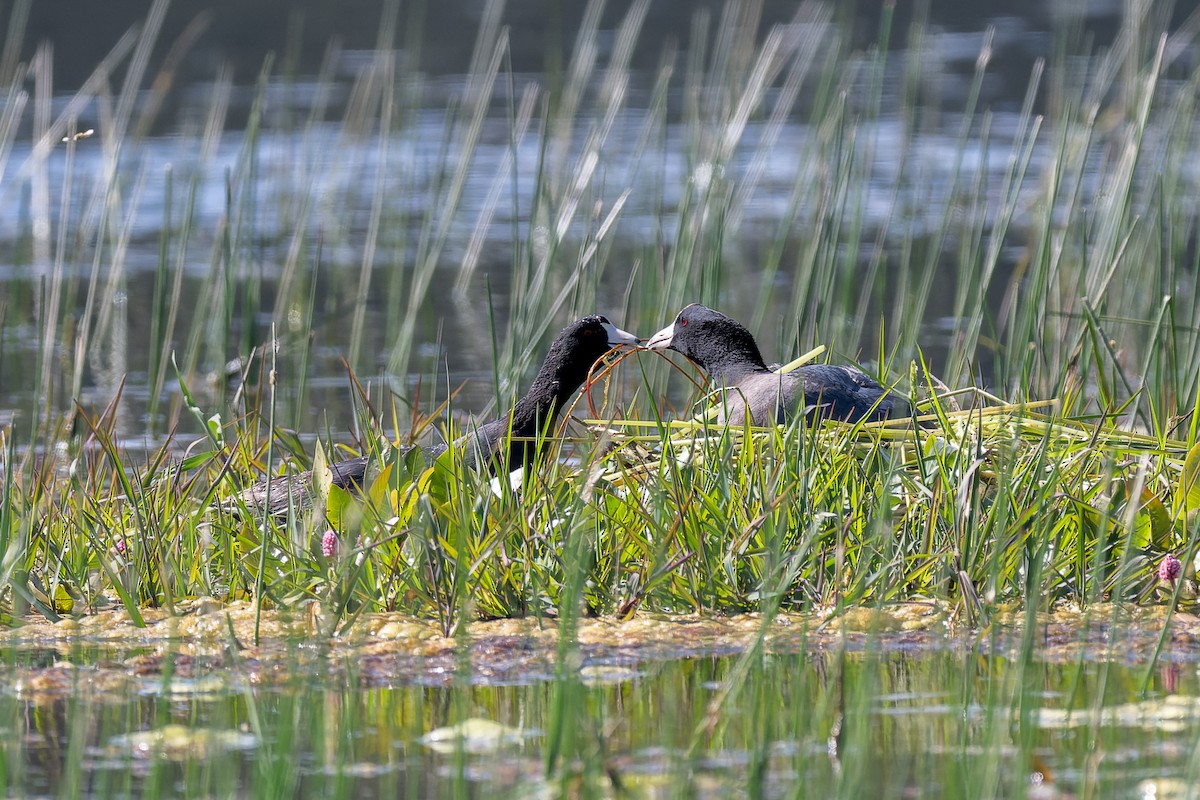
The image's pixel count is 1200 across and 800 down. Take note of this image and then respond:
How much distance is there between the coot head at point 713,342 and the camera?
5406mm

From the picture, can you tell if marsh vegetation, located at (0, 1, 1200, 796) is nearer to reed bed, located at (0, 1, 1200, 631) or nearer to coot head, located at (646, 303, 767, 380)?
reed bed, located at (0, 1, 1200, 631)

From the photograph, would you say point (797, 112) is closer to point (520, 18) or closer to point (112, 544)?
point (520, 18)

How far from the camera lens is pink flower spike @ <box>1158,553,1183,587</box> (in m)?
3.50

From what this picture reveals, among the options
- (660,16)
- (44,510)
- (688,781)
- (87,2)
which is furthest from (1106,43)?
(688,781)

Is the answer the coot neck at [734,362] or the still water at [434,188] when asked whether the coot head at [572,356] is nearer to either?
the still water at [434,188]

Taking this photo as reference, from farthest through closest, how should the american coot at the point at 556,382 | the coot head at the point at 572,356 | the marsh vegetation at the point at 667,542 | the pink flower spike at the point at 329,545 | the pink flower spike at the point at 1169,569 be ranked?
1. the coot head at the point at 572,356
2. the american coot at the point at 556,382
3. the pink flower spike at the point at 329,545
4. the pink flower spike at the point at 1169,569
5. the marsh vegetation at the point at 667,542

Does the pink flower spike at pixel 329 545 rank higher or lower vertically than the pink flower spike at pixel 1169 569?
lower

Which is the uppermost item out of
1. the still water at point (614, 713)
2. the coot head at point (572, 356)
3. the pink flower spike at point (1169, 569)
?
the coot head at point (572, 356)

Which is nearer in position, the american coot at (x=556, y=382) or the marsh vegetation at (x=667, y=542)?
A: the marsh vegetation at (x=667, y=542)

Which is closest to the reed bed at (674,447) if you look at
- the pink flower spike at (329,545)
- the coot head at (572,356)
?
the pink flower spike at (329,545)

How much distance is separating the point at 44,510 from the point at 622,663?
190 cm

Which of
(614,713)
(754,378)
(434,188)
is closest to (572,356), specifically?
(754,378)

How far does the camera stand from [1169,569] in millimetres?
3506

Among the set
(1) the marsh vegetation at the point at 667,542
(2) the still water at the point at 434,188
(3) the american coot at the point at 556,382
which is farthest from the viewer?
(2) the still water at the point at 434,188
